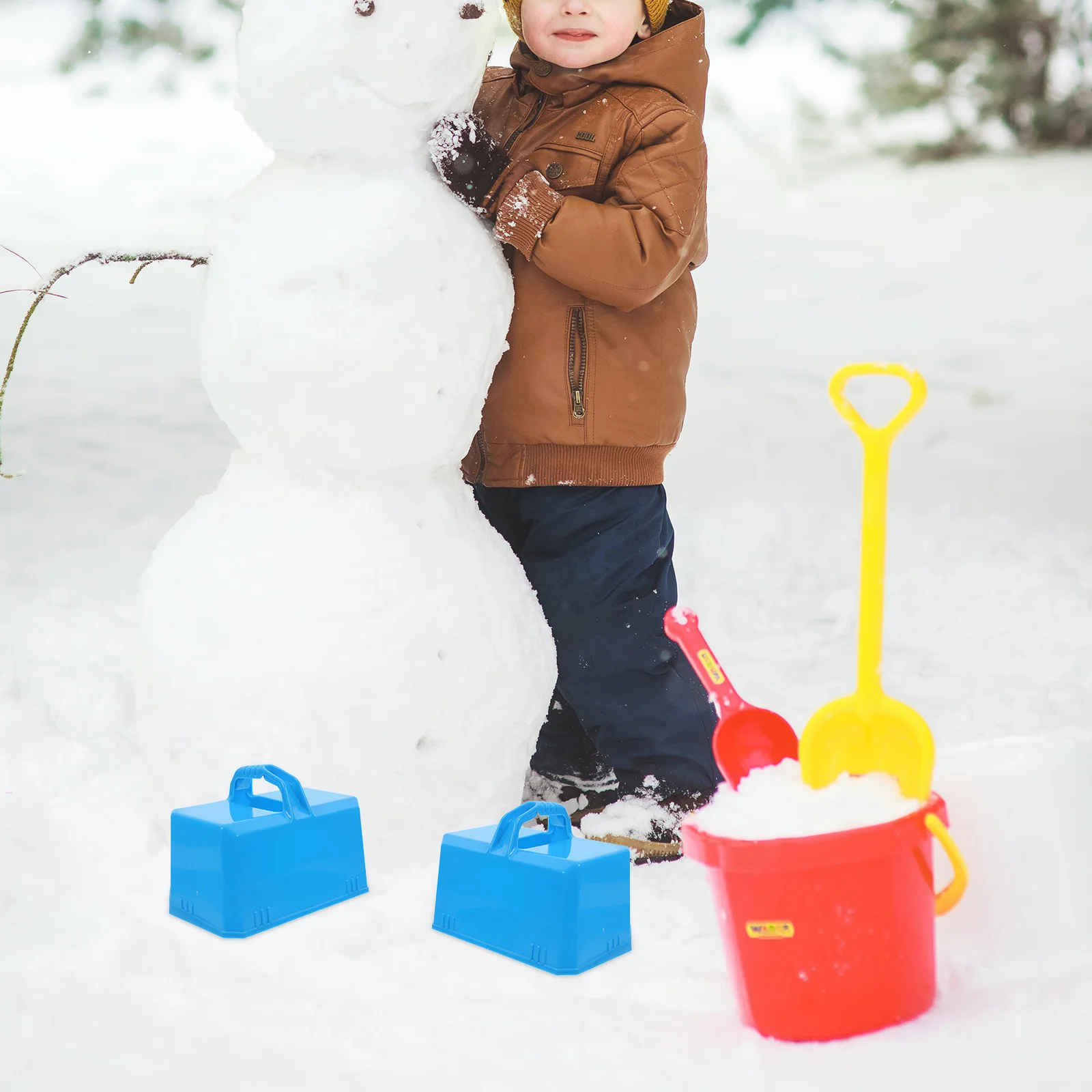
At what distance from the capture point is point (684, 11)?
1892mm

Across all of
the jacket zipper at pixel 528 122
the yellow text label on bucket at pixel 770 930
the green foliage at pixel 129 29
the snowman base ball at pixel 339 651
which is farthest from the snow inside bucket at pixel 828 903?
the green foliage at pixel 129 29

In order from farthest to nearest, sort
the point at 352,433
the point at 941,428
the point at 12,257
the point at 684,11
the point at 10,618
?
the point at 12,257 < the point at 941,428 < the point at 10,618 < the point at 684,11 < the point at 352,433

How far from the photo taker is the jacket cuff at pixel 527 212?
5.48 ft

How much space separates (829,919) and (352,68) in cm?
114

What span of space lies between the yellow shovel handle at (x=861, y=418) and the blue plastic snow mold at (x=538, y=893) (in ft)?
1.83

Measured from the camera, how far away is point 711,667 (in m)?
1.44

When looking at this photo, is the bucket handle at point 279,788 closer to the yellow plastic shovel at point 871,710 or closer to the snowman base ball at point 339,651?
the snowman base ball at point 339,651

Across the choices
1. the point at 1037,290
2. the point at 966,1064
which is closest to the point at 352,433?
the point at 966,1064

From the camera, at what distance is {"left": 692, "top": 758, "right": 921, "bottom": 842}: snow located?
1260 mm

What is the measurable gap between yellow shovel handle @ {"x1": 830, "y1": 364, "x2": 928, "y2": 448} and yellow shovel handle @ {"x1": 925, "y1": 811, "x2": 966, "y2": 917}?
1.23ft

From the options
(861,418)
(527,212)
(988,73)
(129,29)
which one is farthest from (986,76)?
(861,418)

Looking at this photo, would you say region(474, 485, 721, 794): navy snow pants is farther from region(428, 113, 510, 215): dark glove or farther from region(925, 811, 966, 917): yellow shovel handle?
region(925, 811, 966, 917): yellow shovel handle

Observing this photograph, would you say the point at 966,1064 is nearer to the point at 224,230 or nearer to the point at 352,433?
the point at 352,433

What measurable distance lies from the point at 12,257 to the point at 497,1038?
215 inches
